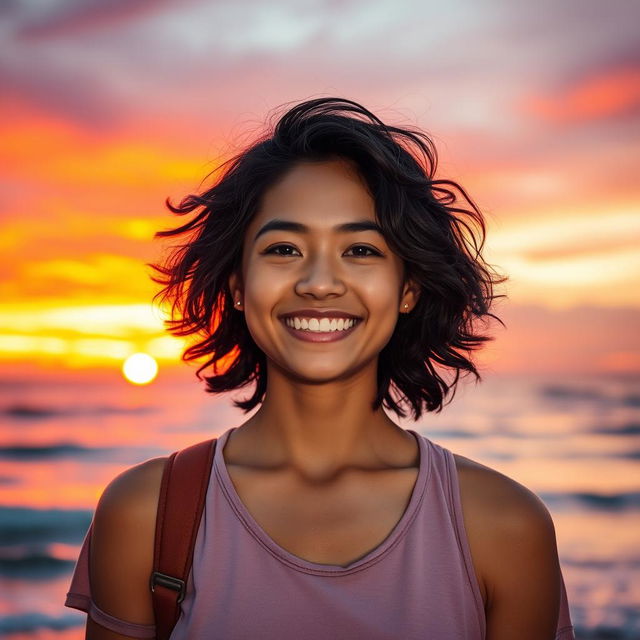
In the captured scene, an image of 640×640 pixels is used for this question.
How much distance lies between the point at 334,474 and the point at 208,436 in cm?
2224

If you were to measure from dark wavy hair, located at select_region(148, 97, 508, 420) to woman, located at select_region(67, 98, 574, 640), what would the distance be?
0.01m

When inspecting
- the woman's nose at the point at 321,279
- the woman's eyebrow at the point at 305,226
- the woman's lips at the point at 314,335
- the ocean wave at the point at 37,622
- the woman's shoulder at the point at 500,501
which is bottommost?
the ocean wave at the point at 37,622

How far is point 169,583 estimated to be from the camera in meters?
3.07

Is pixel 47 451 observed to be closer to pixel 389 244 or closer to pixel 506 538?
pixel 389 244

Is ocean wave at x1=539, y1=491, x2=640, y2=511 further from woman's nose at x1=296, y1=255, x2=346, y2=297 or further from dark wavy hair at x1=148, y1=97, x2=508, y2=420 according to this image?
woman's nose at x1=296, y1=255, x2=346, y2=297

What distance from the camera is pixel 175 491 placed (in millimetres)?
3199

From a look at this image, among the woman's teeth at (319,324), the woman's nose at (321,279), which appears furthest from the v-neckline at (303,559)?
the woman's nose at (321,279)

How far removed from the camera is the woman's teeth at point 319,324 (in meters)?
3.25

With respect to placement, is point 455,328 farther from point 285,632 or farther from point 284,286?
point 285,632

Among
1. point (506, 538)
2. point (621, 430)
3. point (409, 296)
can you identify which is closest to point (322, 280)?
point (409, 296)

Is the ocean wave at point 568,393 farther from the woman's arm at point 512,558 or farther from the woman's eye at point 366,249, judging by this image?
the woman's eye at point 366,249

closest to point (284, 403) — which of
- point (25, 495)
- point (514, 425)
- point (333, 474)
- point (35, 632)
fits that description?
point (333, 474)

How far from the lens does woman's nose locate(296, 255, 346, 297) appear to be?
126 inches

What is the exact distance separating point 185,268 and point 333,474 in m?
1.18
